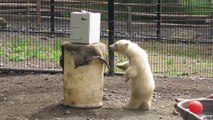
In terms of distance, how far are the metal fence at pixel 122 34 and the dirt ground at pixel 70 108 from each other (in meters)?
0.57

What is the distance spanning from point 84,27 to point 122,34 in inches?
96.4

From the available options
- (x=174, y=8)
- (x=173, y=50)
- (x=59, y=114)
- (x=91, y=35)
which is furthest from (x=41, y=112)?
(x=174, y=8)

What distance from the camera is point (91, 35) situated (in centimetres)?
624

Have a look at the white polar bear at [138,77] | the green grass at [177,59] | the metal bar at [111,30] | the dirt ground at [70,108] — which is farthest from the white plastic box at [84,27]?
the green grass at [177,59]

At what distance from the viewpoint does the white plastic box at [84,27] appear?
6.20m

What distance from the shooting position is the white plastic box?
20.3 feet

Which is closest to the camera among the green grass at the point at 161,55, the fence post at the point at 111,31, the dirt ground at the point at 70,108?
the dirt ground at the point at 70,108

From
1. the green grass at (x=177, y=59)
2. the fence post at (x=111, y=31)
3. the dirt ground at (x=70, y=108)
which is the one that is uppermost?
the fence post at (x=111, y=31)

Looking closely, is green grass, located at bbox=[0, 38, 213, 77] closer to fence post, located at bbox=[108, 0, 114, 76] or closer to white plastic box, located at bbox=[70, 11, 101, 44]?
fence post, located at bbox=[108, 0, 114, 76]

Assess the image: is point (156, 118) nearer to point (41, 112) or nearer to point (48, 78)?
point (41, 112)

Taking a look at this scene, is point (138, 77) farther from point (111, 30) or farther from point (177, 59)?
point (177, 59)

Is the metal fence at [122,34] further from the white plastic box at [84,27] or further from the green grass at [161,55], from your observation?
the white plastic box at [84,27]

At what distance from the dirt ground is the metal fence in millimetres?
570

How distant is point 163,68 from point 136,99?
118 inches
